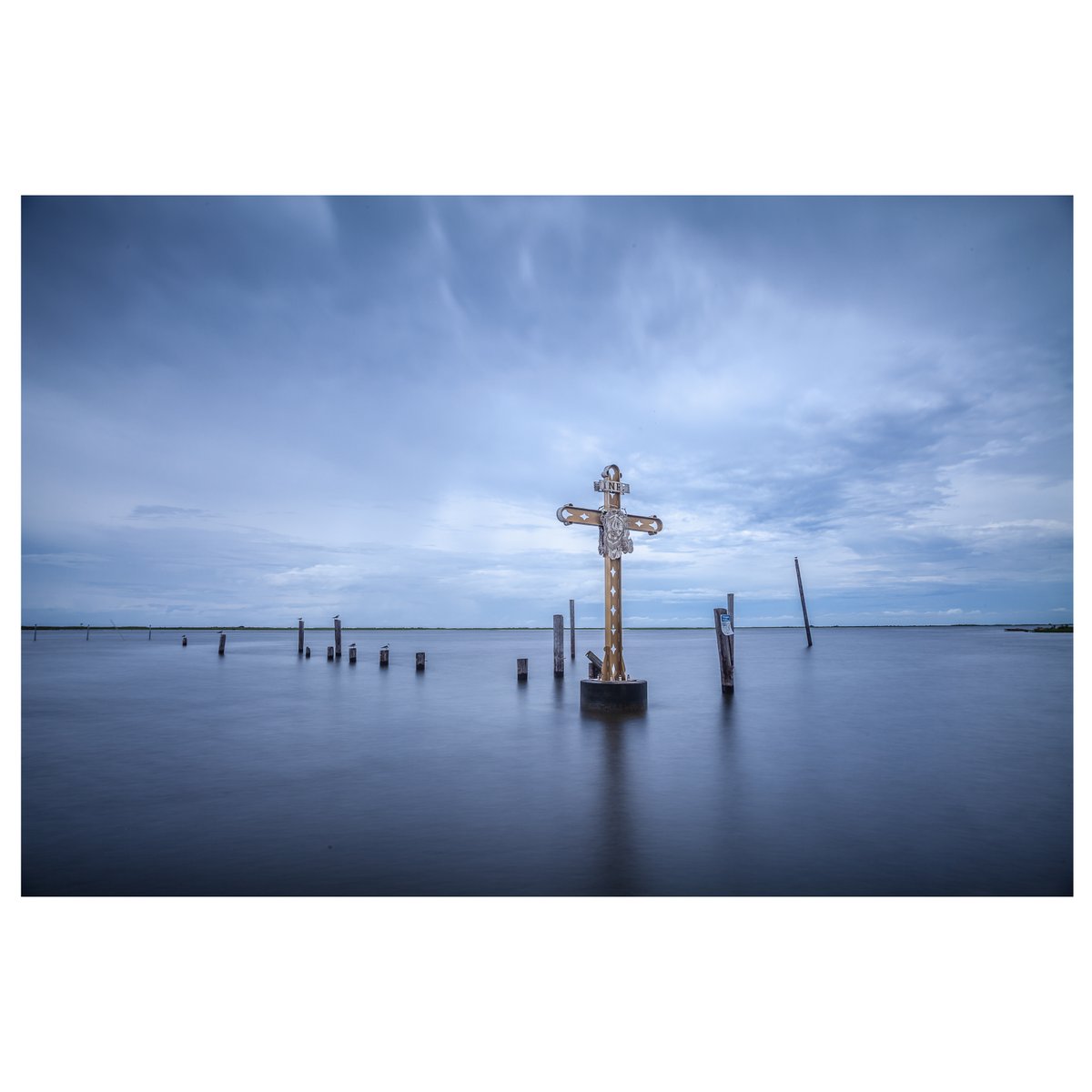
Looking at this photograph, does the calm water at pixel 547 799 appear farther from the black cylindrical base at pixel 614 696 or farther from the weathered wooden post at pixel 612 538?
the weathered wooden post at pixel 612 538

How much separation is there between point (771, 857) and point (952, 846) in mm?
2011

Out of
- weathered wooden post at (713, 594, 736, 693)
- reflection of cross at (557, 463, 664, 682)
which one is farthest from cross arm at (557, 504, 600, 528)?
weathered wooden post at (713, 594, 736, 693)

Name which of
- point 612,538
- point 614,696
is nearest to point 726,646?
point 614,696

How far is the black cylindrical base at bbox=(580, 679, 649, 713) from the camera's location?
14.0 metres

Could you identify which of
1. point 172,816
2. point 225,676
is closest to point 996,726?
point 172,816

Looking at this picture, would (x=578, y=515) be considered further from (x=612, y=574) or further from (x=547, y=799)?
(x=547, y=799)

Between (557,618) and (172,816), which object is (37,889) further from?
(557,618)

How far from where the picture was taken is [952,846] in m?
6.32

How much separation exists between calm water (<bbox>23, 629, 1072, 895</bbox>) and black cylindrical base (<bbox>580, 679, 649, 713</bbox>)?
0.40 m

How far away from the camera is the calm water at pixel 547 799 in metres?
5.61

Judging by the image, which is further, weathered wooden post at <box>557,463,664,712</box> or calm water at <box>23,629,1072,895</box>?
weathered wooden post at <box>557,463,664,712</box>

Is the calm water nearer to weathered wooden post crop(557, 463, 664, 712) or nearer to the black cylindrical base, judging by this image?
the black cylindrical base

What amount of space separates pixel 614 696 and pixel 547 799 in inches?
238

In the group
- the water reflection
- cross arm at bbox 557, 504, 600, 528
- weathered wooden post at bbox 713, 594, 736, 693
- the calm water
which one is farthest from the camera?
weathered wooden post at bbox 713, 594, 736, 693
